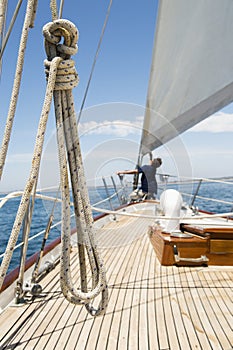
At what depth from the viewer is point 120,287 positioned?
5.55 ft

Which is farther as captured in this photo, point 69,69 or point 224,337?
point 224,337

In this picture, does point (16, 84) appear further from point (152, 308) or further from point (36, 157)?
point (152, 308)

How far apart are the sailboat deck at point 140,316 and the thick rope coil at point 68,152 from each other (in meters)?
0.44

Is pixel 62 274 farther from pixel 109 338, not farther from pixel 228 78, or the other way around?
pixel 228 78

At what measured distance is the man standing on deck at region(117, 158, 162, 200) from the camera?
12.3 feet

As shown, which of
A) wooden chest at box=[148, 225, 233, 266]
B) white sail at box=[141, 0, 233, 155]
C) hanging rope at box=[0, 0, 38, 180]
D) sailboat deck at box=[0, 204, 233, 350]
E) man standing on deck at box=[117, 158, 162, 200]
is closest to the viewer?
hanging rope at box=[0, 0, 38, 180]

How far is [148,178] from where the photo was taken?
411 cm

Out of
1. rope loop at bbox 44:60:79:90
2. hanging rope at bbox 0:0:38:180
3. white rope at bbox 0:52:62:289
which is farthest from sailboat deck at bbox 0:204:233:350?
rope loop at bbox 44:60:79:90

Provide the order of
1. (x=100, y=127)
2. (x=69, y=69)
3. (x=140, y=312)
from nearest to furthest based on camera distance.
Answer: (x=69, y=69), (x=140, y=312), (x=100, y=127)

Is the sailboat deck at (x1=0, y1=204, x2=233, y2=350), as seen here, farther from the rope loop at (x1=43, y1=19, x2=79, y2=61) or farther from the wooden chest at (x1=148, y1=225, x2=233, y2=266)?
the rope loop at (x1=43, y1=19, x2=79, y2=61)

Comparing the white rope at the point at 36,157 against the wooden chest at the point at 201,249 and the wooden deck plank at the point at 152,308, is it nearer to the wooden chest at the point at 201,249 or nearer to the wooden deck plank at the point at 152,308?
the wooden deck plank at the point at 152,308

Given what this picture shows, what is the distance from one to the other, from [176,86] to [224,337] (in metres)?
1.59

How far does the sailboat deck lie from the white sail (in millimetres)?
1072

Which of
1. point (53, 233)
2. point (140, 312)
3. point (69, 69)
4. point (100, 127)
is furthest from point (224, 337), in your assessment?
point (53, 233)
